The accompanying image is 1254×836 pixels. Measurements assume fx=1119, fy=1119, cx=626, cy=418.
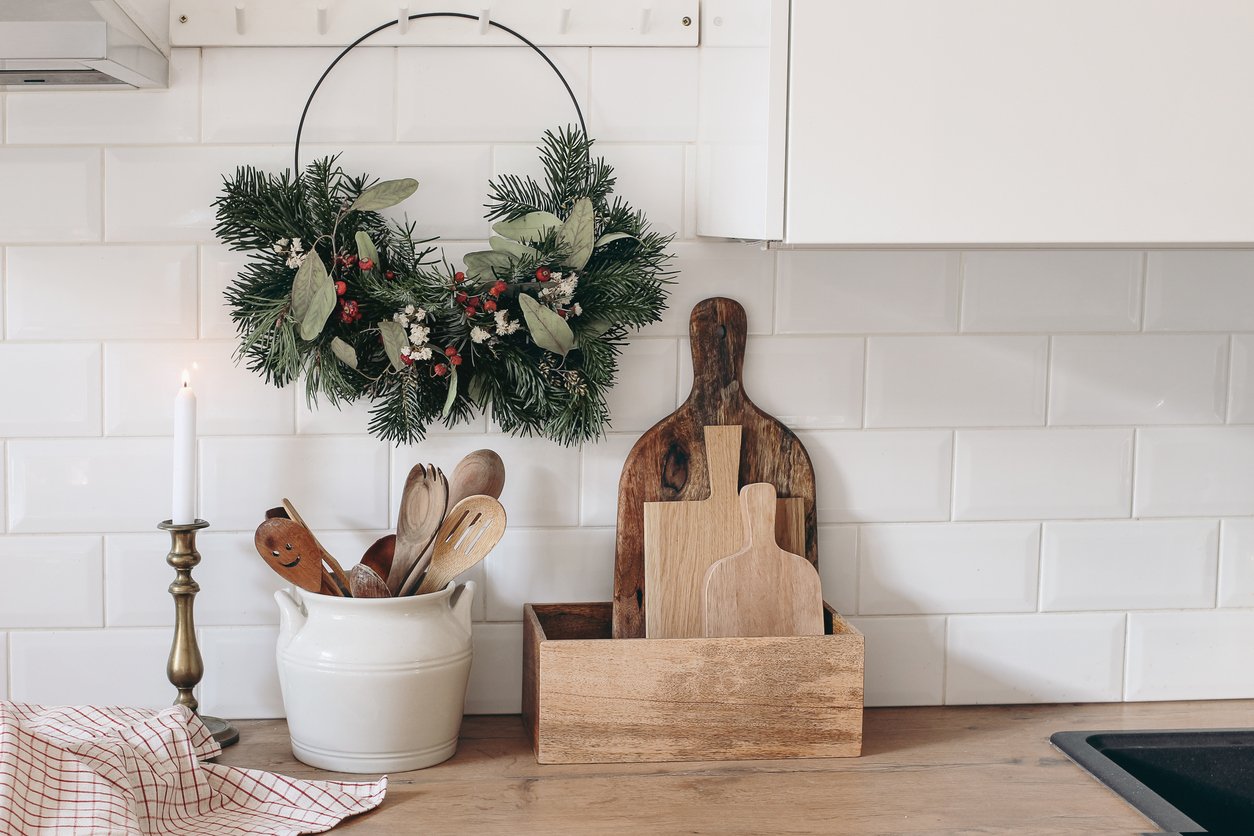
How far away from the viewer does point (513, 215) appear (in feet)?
3.76

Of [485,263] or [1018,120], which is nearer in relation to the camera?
[1018,120]

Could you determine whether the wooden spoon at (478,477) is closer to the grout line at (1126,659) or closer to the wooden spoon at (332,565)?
the wooden spoon at (332,565)

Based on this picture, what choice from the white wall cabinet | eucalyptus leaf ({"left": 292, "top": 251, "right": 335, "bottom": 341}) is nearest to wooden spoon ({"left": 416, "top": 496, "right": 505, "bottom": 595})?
eucalyptus leaf ({"left": 292, "top": 251, "right": 335, "bottom": 341})

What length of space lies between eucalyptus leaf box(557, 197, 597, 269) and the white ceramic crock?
0.35 metres

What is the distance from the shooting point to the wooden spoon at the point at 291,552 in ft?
3.34

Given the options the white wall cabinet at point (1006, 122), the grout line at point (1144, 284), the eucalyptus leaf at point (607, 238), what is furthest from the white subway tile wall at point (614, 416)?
the white wall cabinet at point (1006, 122)

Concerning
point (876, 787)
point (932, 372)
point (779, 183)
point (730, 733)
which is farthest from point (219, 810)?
point (932, 372)

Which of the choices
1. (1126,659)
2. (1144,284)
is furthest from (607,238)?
(1126,659)

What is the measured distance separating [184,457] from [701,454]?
0.52 meters

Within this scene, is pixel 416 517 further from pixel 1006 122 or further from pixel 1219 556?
pixel 1219 556

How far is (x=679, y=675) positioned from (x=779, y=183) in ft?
1.50

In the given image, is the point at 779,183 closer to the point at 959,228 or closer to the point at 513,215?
the point at 959,228

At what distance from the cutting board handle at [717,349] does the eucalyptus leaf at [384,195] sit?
1.06 ft

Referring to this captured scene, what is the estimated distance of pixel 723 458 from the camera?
1.19m
